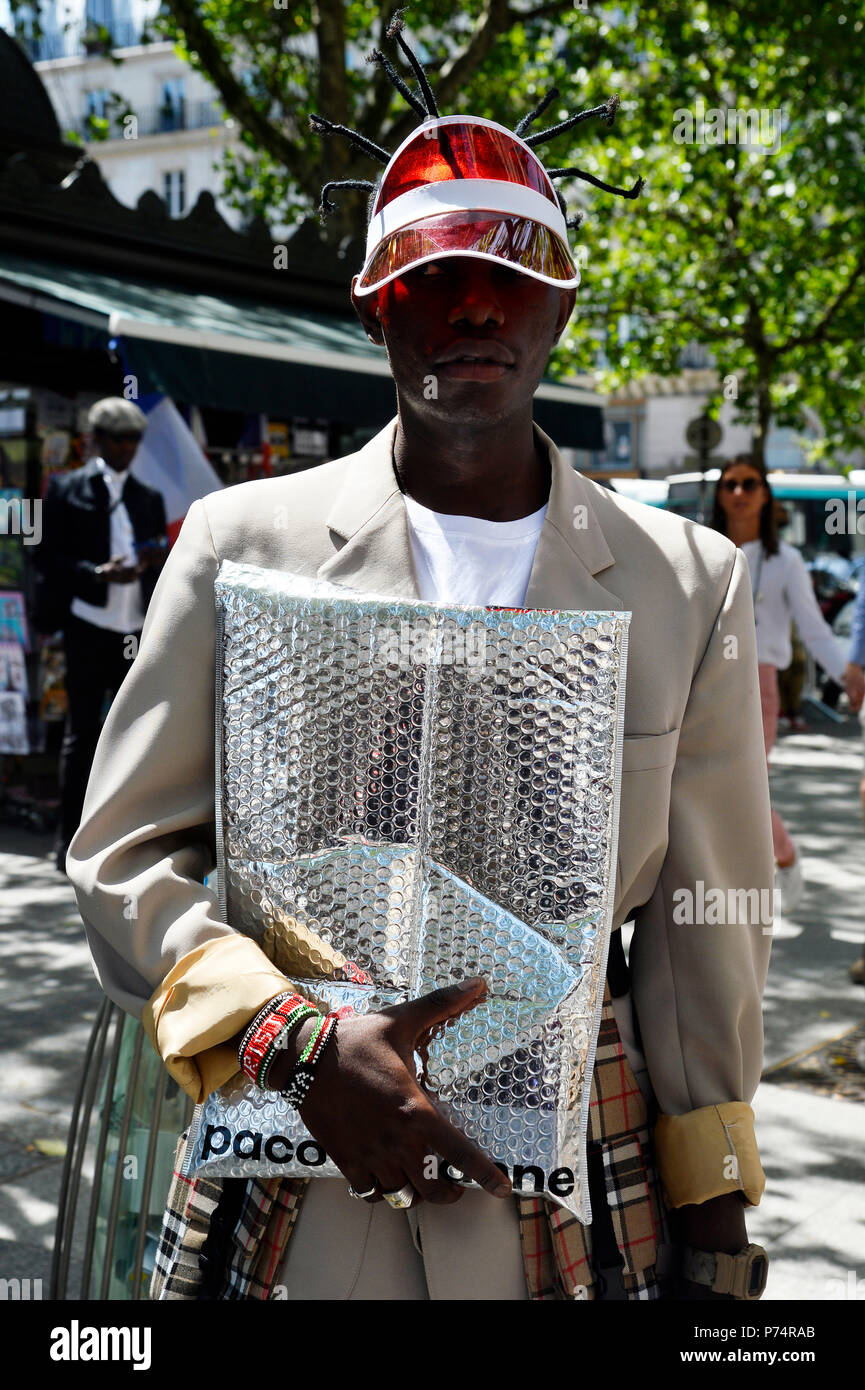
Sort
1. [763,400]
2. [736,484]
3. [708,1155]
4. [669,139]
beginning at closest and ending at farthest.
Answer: [708,1155], [736,484], [669,139], [763,400]

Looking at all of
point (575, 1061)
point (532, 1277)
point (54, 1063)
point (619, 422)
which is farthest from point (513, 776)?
point (619, 422)

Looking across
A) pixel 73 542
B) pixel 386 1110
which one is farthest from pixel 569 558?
pixel 73 542

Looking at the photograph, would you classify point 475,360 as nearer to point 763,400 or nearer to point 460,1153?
point 460,1153

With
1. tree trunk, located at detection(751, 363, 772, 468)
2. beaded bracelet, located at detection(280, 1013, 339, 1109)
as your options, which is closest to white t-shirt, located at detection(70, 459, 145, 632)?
beaded bracelet, located at detection(280, 1013, 339, 1109)

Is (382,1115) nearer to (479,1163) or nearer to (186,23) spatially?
(479,1163)

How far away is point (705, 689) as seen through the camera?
176cm

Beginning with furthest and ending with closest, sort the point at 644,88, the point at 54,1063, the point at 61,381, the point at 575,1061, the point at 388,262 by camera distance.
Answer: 1. the point at 644,88
2. the point at 61,381
3. the point at 54,1063
4. the point at 388,262
5. the point at 575,1061

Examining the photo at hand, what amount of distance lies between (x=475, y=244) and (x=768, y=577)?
586cm

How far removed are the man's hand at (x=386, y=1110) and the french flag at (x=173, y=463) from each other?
6.72 m

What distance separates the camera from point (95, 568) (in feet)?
23.6

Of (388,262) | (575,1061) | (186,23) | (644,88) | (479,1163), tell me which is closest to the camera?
(479,1163)

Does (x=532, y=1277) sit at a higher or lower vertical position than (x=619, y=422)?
higher

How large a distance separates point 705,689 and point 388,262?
0.63 m
